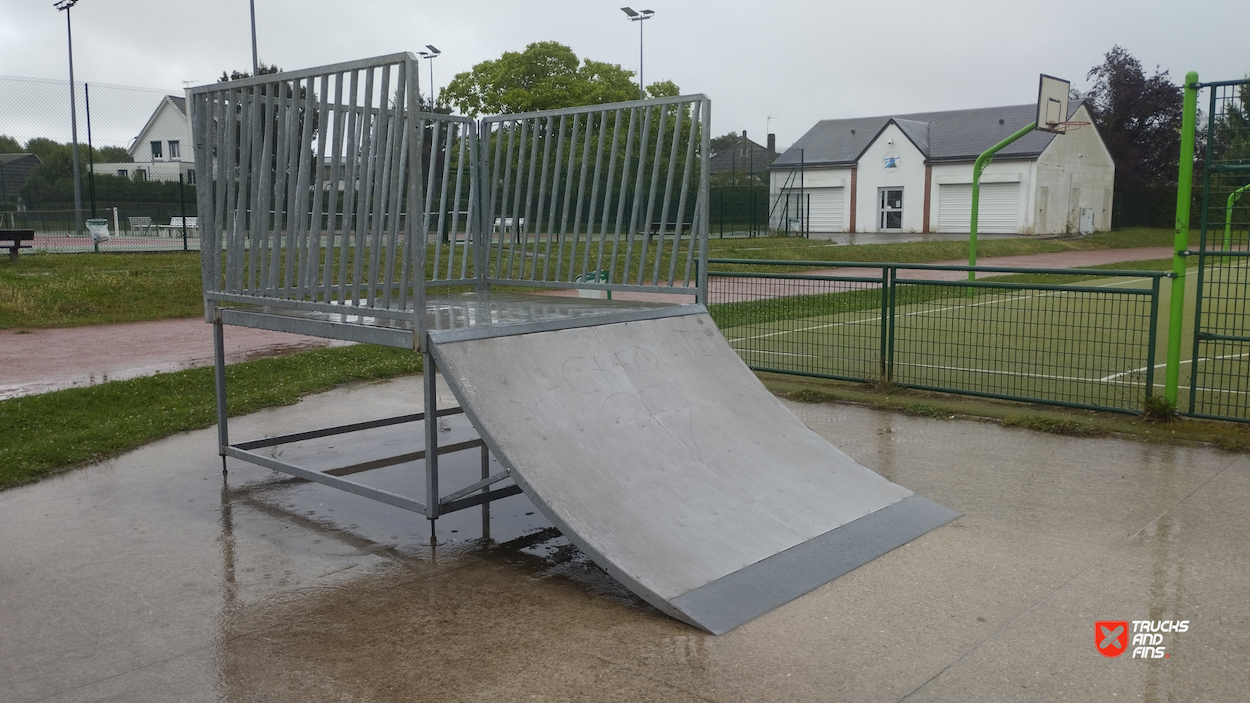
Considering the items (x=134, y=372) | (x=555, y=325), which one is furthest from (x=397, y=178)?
(x=134, y=372)

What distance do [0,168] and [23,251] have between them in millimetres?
3308

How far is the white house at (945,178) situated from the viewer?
49469 millimetres

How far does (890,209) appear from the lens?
54969 millimetres

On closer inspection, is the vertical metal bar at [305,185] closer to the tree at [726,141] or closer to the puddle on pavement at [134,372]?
the puddle on pavement at [134,372]

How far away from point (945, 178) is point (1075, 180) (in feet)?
21.8

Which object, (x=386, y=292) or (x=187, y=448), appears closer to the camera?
(x=386, y=292)

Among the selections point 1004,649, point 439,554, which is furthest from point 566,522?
point 1004,649

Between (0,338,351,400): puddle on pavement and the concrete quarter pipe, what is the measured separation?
16.2 ft

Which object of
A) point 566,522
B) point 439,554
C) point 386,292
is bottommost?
point 439,554

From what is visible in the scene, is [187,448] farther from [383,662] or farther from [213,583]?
[383,662]

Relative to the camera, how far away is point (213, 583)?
436cm

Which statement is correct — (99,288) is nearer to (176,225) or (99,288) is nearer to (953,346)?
(953,346)

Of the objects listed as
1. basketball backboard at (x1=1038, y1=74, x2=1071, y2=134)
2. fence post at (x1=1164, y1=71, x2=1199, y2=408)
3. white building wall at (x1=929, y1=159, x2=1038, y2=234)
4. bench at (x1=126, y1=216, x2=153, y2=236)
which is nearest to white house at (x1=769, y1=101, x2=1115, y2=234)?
white building wall at (x1=929, y1=159, x2=1038, y2=234)

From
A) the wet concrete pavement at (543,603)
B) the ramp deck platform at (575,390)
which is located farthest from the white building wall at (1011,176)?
the ramp deck platform at (575,390)
